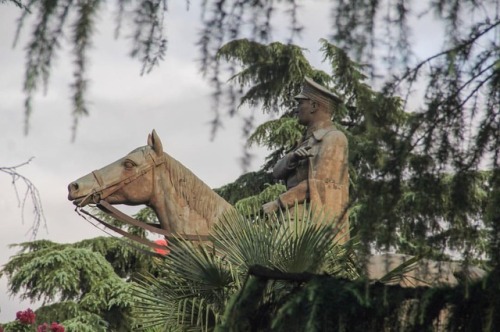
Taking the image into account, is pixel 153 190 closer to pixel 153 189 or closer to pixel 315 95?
pixel 153 189

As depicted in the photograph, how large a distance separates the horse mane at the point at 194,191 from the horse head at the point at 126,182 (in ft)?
0.53

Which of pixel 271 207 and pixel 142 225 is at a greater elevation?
pixel 271 207

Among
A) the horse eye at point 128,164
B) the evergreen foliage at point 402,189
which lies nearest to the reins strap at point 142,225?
the horse eye at point 128,164

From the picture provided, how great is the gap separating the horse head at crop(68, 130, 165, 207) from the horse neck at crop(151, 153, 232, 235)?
9 cm

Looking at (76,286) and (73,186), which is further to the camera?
(76,286)

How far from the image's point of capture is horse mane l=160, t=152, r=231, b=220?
11.6 m

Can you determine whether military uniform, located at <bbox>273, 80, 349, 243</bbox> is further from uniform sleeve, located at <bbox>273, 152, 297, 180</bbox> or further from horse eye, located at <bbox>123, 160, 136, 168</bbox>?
horse eye, located at <bbox>123, 160, 136, 168</bbox>

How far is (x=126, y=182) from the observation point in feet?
38.2

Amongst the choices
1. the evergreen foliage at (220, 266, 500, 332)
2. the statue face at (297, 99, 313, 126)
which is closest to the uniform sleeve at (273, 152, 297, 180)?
the statue face at (297, 99, 313, 126)

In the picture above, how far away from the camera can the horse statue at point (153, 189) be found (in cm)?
1159

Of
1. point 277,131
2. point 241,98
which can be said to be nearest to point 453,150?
point 241,98

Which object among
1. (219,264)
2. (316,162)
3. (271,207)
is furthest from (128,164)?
(219,264)

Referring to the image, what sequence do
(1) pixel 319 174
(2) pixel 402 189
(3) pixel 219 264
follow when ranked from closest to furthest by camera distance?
1. (2) pixel 402 189
2. (3) pixel 219 264
3. (1) pixel 319 174

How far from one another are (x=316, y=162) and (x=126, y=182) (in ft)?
5.89
